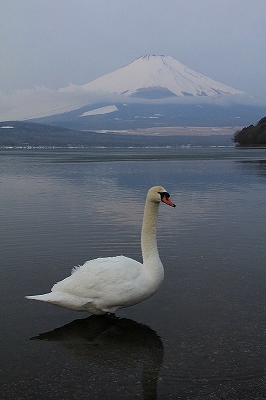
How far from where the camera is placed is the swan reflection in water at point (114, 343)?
6426mm

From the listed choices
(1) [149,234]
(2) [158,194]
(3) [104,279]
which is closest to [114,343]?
(3) [104,279]

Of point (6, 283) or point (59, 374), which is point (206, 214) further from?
point (59, 374)

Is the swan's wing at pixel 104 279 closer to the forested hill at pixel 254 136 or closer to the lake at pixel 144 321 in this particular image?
the lake at pixel 144 321

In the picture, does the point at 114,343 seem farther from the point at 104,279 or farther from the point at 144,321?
the point at 104,279

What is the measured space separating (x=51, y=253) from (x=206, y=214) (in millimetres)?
6772

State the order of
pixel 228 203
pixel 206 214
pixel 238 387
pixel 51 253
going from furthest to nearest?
1. pixel 228 203
2. pixel 206 214
3. pixel 51 253
4. pixel 238 387

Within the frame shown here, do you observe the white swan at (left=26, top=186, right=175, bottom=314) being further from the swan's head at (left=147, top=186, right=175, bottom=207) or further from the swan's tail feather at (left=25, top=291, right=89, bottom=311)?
the swan's head at (left=147, top=186, right=175, bottom=207)

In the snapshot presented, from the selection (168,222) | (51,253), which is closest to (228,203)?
(168,222)

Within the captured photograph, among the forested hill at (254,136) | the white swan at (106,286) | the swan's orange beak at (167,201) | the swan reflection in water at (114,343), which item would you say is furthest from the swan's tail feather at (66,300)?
the forested hill at (254,136)

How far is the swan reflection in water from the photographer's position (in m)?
6.43

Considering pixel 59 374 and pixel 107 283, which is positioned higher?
pixel 107 283

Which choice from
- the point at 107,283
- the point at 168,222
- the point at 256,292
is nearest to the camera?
the point at 107,283

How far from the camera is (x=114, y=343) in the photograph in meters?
7.07

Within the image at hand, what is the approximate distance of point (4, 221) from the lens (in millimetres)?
16094
